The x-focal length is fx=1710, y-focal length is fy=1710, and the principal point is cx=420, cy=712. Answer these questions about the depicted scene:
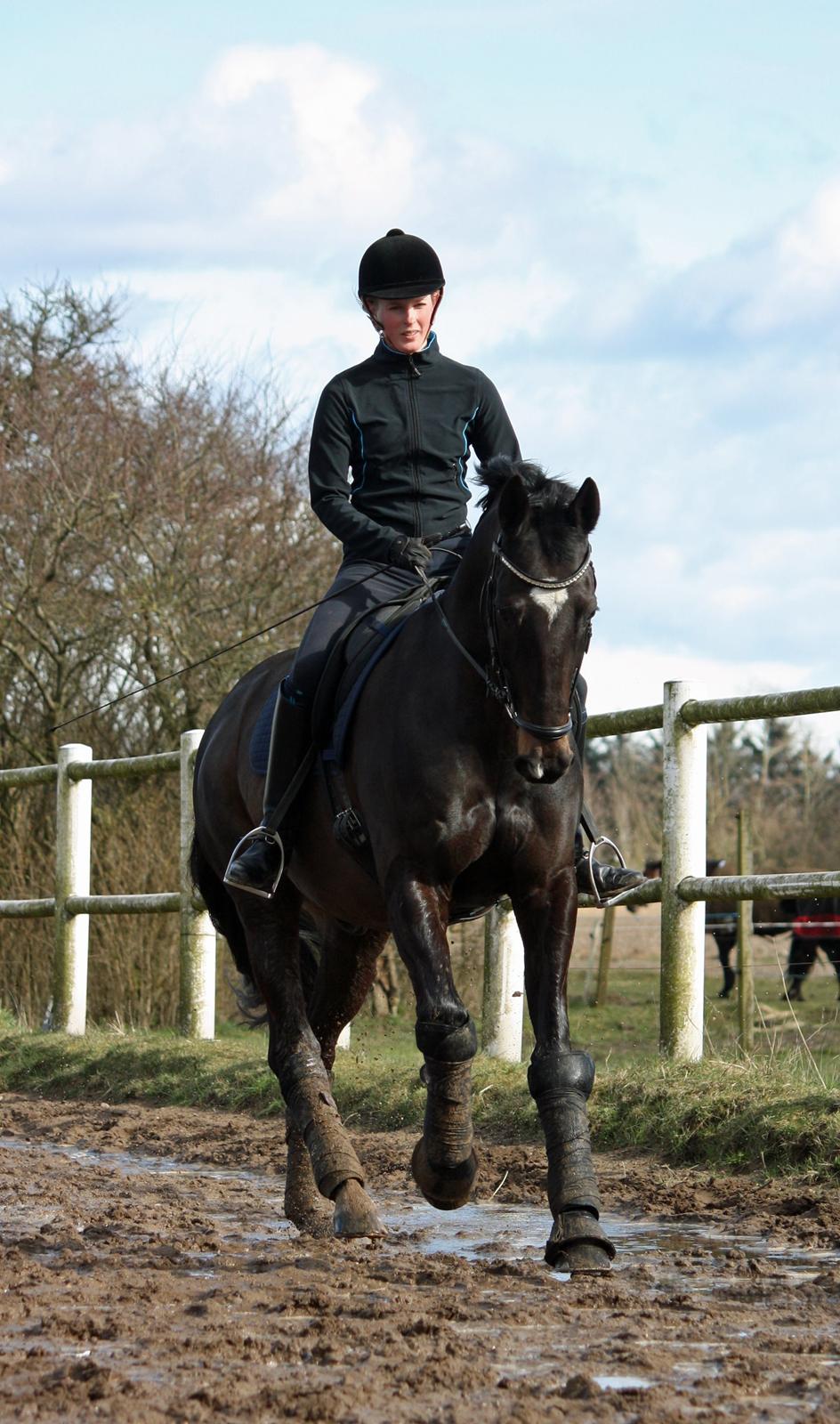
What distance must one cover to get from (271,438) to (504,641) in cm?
1321

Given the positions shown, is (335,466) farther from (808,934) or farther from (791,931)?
(791,931)

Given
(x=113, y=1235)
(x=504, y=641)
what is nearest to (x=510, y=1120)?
(x=113, y=1235)

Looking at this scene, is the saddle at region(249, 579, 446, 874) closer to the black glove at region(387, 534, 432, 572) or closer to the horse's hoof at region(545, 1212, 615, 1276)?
the black glove at region(387, 534, 432, 572)

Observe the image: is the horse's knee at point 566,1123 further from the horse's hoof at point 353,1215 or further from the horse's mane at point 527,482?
the horse's mane at point 527,482

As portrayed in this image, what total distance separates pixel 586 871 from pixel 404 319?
2093 millimetres

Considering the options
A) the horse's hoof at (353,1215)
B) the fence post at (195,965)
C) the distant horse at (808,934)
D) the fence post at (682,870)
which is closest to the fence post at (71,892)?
the fence post at (195,965)

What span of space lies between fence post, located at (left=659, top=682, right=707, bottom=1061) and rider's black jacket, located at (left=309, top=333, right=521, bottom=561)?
2212 millimetres

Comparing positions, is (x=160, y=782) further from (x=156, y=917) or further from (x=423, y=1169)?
(x=423, y=1169)

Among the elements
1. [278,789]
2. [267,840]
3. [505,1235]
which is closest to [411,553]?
[278,789]

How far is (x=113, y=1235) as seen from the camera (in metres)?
5.46

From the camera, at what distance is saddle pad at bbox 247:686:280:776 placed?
6535 mm

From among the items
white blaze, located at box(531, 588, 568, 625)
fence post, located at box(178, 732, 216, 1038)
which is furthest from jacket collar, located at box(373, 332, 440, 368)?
fence post, located at box(178, 732, 216, 1038)

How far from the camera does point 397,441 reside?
6176 millimetres

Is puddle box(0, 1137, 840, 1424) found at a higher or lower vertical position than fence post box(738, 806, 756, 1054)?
lower
